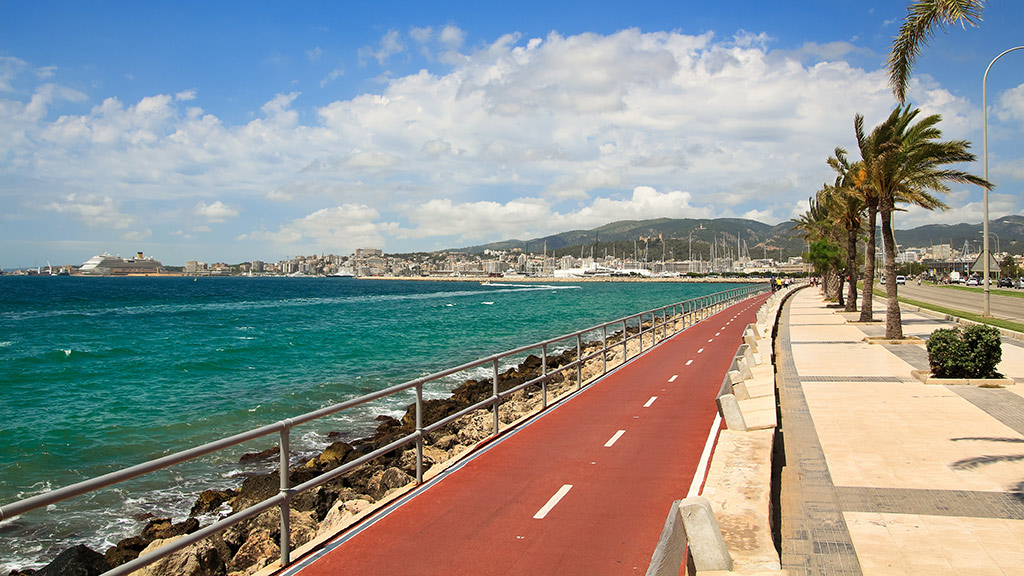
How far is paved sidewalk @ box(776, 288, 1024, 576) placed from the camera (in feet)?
19.1

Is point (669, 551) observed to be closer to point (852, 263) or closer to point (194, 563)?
point (194, 563)

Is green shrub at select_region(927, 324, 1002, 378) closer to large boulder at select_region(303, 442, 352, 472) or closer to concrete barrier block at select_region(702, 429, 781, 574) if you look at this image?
concrete barrier block at select_region(702, 429, 781, 574)

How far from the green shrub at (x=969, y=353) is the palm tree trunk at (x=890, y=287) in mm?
8363

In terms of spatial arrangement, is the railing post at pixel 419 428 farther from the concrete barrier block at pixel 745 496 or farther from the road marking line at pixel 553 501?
the concrete barrier block at pixel 745 496

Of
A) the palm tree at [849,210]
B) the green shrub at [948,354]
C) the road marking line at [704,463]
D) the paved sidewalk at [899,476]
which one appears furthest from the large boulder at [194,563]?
the palm tree at [849,210]

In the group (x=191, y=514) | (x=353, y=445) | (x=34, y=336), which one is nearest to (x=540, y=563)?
(x=191, y=514)

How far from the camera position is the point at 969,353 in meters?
14.5

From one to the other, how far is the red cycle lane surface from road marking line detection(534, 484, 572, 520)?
33mm

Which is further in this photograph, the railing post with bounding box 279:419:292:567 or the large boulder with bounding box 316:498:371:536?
the large boulder with bounding box 316:498:371:536

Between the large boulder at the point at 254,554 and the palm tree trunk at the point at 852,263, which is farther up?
the palm tree trunk at the point at 852,263

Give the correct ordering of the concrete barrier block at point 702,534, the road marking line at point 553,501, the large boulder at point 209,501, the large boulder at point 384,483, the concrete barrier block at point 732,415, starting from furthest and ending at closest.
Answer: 1. the large boulder at point 209,501
2. the large boulder at point 384,483
3. the concrete barrier block at point 732,415
4. the road marking line at point 553,501
5. the concrete barrier block at point 702,534

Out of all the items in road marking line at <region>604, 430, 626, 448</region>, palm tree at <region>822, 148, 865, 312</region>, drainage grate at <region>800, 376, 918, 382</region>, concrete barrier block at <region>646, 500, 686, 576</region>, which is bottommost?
drainage grate at <region>800, 376, 918, 382</region>

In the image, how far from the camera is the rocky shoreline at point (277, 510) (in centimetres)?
839

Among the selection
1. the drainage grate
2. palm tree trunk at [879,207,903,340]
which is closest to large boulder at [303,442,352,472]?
the drainage grate
